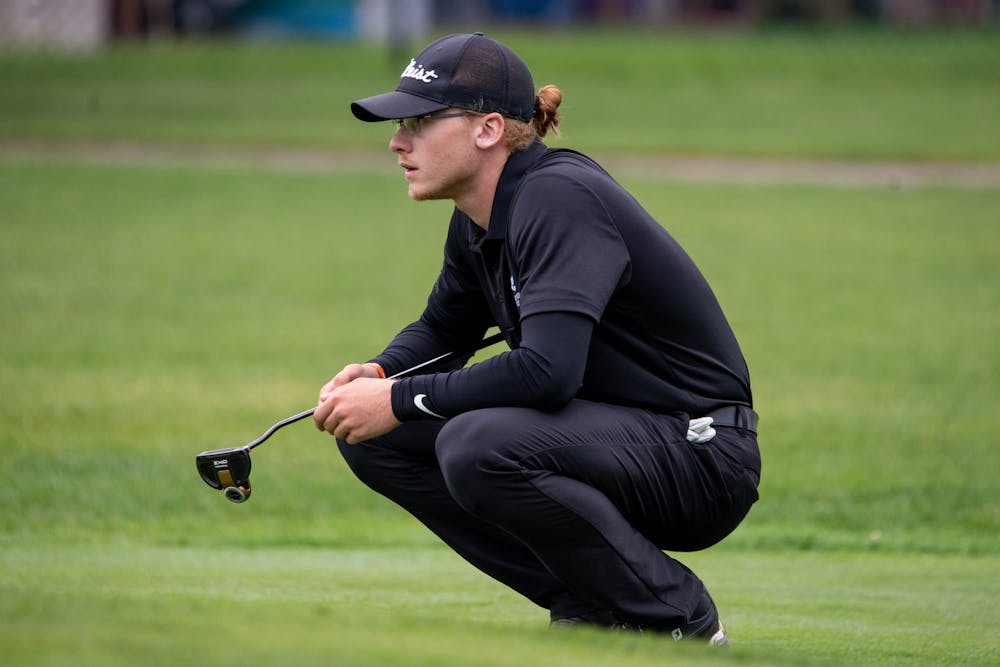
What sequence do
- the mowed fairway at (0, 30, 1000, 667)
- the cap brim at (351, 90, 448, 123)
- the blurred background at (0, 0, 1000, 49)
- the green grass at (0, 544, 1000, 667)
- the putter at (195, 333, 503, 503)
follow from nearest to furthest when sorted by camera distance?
the green grass at (0, 544, 1000, 667)
the mowed fairway at (0, 30, 1000, 667)
the cap brim at (351, 90, 448, 123)
the putter at (195, 333, 503, 503)
the blurred background at (0, 0, 1000, 49)

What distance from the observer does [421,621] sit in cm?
366

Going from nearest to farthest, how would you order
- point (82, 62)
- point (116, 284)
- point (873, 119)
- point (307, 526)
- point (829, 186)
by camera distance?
point (307, 526) < point (116, 284) < point (829, 186) < point (873, 119) < point (82, 62)

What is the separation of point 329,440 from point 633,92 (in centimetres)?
2285

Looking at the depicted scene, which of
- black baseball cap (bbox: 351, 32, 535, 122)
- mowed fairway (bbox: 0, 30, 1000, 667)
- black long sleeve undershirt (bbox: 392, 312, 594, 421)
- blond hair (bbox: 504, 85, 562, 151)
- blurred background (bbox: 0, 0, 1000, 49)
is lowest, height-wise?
blurred background (bbox: 0, 0, 1000, 49)

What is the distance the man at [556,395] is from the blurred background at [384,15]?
102ft

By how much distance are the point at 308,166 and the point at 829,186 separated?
24.3 ft

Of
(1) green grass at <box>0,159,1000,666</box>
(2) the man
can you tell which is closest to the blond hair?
(2) the man

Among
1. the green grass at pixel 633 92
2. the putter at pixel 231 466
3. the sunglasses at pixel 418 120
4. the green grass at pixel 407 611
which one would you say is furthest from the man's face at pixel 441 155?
the green grass at pixel 633 92

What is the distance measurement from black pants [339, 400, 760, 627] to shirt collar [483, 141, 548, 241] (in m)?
0.52

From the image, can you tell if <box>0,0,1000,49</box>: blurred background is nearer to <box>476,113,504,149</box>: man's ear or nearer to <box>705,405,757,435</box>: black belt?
<box>476,113,504,149</box>: man's ear

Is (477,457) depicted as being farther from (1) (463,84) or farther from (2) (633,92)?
(2) (633,92)

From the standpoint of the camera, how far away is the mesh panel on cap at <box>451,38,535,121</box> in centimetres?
428

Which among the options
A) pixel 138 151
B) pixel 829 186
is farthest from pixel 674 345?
pixel 138 151

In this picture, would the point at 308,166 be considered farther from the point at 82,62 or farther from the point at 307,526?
the point at 307,526
